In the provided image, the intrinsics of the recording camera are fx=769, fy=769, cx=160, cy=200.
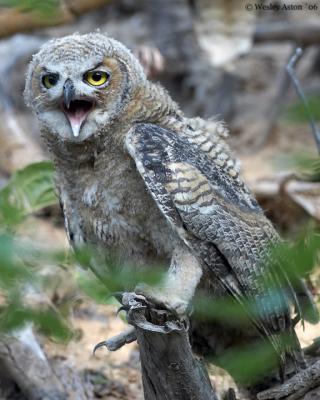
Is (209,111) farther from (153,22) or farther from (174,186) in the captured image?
(174,186)

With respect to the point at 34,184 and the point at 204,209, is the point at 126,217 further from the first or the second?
the point at 34,184

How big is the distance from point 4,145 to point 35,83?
3492mm

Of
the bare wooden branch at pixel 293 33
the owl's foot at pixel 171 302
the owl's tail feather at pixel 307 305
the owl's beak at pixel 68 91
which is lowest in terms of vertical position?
the owl's tail feather at pixel 307 305

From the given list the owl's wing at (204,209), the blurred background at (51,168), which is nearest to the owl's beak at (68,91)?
the owl's wing at (204,209)

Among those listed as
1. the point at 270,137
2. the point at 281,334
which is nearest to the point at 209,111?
the point at 270,137

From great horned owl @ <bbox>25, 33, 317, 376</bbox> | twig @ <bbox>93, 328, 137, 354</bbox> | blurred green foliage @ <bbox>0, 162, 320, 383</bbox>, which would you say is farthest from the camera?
twig @ <bbox>93, 328, 137, 354</bbox>

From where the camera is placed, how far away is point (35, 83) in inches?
160

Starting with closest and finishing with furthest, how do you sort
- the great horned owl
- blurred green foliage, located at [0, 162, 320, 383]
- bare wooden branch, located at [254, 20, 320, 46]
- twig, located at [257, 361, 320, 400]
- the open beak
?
blurred green foliage, located at [0, 162, 320, 383]
twig, located at [257, 361, 320, 400]
the great horned owl
the open beak
bare wooden branch, located at [254, 20, 320, 46]

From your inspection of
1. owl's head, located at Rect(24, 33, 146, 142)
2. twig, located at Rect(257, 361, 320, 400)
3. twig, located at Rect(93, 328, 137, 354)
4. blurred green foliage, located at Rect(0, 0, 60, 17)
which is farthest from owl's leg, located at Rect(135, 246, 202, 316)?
blurred green foliage, located at Rect(0, 0, 60, 17)

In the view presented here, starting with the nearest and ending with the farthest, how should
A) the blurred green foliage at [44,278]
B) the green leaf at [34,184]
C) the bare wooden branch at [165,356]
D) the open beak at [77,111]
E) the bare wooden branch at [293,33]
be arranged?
1. the blurred green foliage at [44,278]
2. the bare wooden branch at [165,356]
3. the open beak at [77,111]
4. the green leaf at [34,184]
5. the bare wooden branch at [293,33]

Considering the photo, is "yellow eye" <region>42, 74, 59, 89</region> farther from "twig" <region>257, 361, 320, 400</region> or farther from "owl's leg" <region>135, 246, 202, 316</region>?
"twig" <region>257, 361, 320, 400</region>

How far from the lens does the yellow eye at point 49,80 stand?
3.87m

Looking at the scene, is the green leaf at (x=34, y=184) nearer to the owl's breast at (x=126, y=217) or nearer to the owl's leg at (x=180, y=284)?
the owl's breast at (x=126, y=217)

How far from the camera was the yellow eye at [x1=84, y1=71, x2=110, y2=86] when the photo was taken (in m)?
3.87
